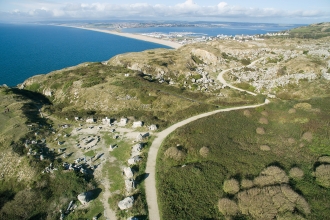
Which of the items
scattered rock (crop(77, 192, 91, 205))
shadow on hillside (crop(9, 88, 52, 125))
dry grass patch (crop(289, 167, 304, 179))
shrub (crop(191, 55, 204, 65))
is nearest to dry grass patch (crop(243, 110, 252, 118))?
dry grass patch (crop(289, 167, 304, 179))

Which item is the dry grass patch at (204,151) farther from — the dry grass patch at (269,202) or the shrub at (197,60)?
the shrub at (197,60)

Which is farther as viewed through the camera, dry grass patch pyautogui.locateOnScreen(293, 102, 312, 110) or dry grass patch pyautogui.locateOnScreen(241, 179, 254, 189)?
dry grass patch pyautogui.locateOnScreen(293, 102, 312, 110)

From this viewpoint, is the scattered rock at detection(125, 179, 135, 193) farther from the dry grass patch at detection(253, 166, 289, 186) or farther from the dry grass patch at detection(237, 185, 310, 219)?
the dry grass patch at detection(253, 166, 289, 186)

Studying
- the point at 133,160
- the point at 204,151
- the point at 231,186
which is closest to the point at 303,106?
the point at 204,151

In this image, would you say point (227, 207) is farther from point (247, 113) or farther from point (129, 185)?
point (247, 113)

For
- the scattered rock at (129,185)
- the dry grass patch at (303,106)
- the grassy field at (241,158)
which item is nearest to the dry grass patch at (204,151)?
the grassy field at (241,158)

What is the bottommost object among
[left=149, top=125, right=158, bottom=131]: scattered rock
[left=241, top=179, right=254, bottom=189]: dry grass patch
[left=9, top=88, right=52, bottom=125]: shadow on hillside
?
[left=9, top=88, right=52, bottom=125]: shadow on hillside
